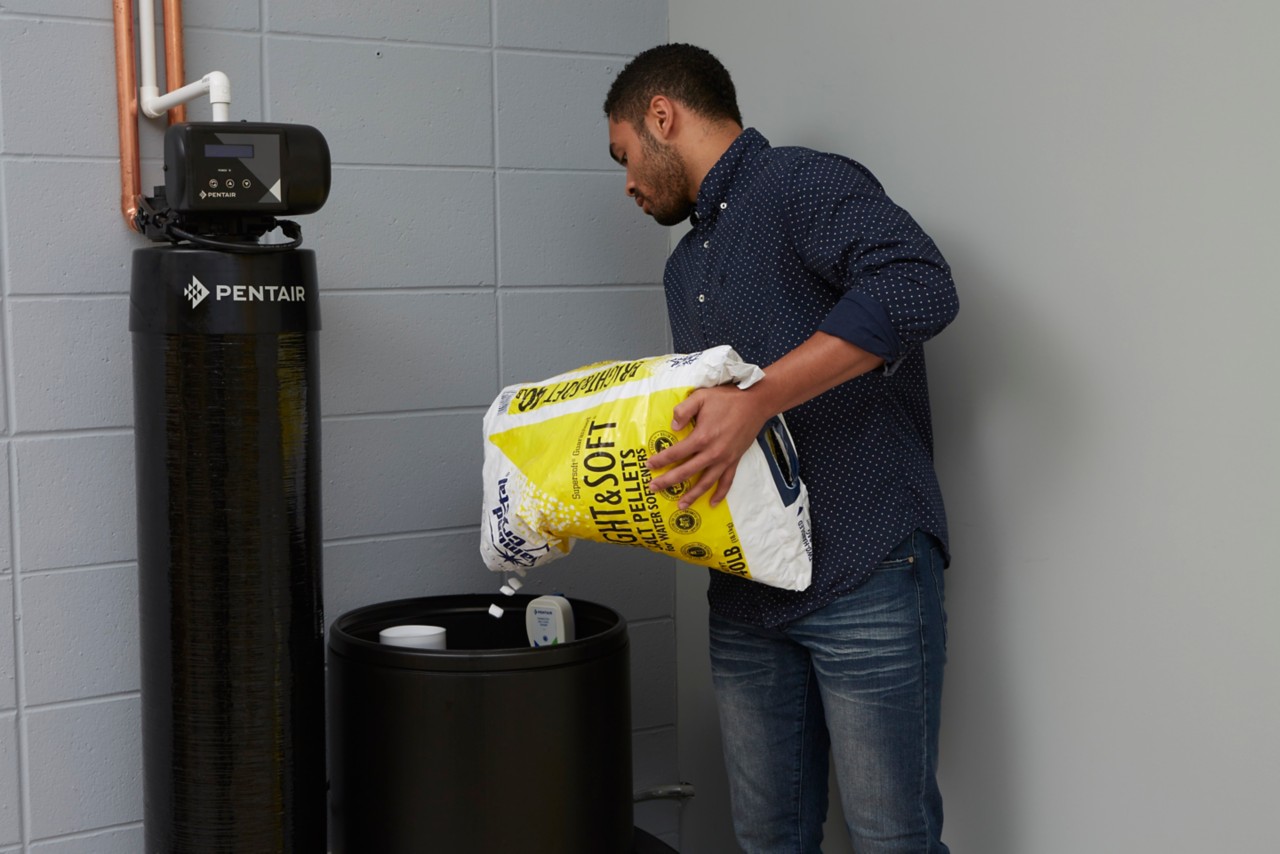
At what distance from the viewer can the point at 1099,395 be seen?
1.44 metres

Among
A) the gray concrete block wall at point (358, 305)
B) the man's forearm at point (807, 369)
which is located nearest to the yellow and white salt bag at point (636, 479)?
the man's forearm at point (807, 369)

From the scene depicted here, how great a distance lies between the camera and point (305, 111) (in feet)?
6.40

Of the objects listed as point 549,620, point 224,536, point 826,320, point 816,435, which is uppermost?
point 826,320

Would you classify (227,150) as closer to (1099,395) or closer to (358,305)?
(358,305)

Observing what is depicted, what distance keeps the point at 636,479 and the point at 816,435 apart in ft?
1.02

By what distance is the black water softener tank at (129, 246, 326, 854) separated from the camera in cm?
152

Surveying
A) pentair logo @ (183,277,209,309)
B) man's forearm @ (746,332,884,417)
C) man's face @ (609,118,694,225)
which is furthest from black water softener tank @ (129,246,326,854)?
man's forearm @ (746,332,884,417)

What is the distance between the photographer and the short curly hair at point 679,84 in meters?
1.73

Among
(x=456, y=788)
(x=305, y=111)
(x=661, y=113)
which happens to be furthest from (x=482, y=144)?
(x=456, y=788)

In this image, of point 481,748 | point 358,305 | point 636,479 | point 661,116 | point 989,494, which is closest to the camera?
point 636,479

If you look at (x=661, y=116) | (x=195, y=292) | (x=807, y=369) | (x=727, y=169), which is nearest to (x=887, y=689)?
(x=807, y=369)

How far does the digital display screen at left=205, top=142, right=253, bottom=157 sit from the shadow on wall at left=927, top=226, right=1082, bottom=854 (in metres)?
0.94

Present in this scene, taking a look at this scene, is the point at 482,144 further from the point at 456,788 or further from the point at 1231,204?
the point at 1231,204

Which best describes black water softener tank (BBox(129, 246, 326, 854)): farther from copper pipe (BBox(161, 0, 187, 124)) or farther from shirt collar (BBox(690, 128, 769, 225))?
shirt collar (BBox(690, 128, 769, 225))
